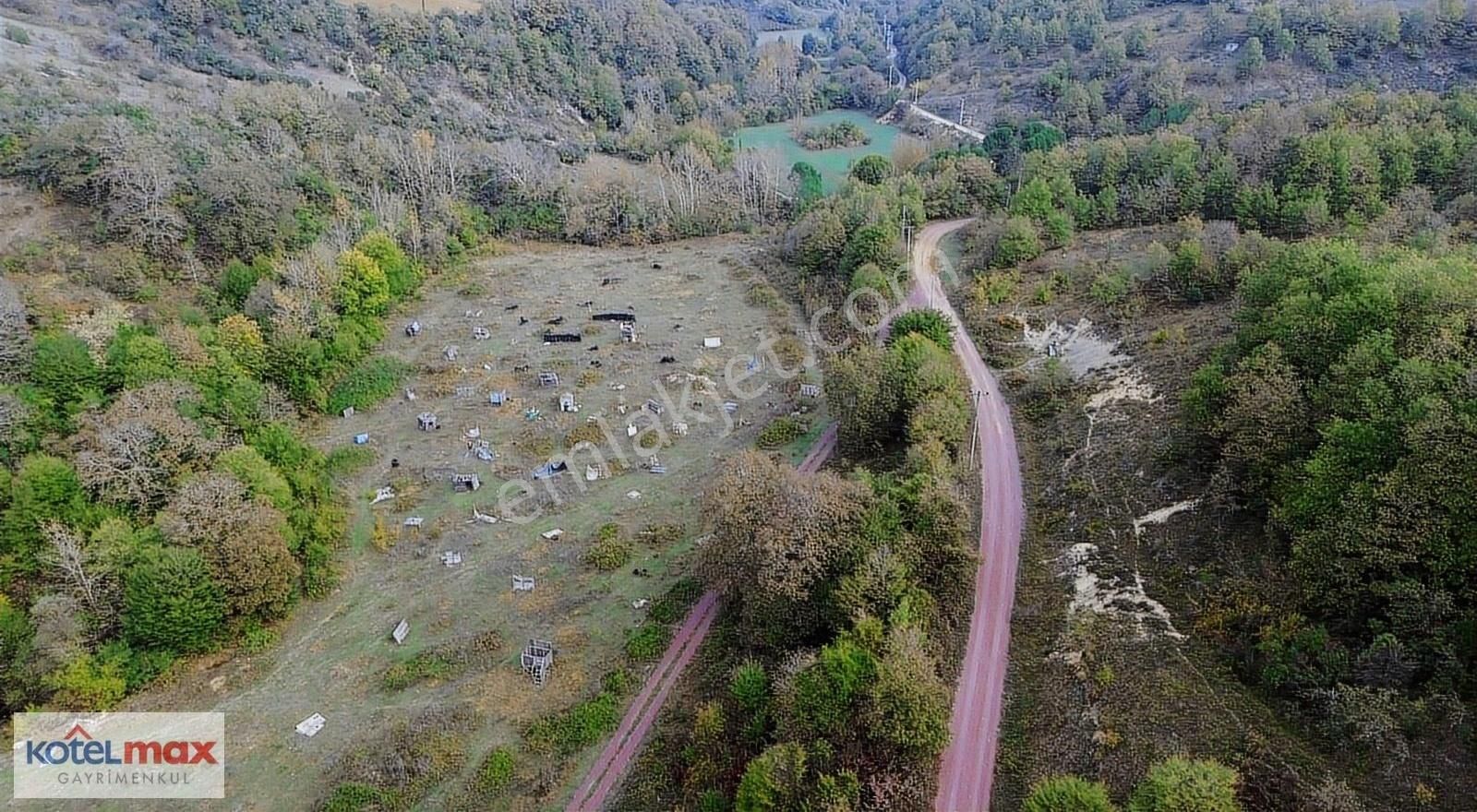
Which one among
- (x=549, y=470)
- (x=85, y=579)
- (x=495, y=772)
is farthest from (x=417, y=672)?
(x=549, y=470)

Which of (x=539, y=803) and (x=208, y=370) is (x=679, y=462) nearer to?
(x=539, y=803)

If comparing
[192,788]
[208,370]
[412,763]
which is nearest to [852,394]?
[412,763]

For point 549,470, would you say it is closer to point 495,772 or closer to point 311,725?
point 311,725

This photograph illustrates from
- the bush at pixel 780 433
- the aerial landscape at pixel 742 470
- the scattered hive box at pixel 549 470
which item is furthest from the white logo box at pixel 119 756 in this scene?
the bush at pixel 780 433

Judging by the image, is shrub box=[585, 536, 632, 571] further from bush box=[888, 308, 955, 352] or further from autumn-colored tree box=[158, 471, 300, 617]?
bush box=[888, 308, 955, 352]

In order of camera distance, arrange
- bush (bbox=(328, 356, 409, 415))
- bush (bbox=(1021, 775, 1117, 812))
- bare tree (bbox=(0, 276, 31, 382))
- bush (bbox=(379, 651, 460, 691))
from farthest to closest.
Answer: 1. bush (bbox=(328, 356, 409, 415))
2. bare tree (bbox=(0, 276, 31, 382))
3. bush (bbox=(379, 651, 460, 691))
4. bush (bbox=(1021, 775, 1117, 812))

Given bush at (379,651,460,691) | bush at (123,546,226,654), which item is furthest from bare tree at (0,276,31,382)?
bush at (379,651,460,691)
